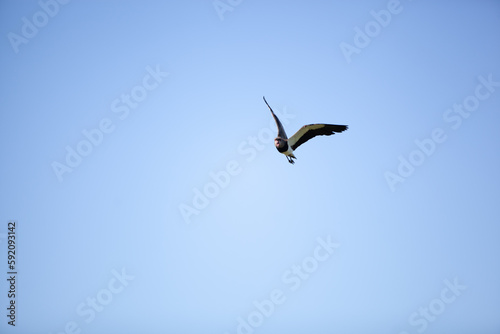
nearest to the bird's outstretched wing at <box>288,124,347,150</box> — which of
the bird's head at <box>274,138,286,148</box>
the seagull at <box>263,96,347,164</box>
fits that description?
the seagull at <box>263,96,347,164</box>

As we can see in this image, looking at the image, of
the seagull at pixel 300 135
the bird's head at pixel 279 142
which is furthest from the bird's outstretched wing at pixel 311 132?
the bird's head at pixel 279 142

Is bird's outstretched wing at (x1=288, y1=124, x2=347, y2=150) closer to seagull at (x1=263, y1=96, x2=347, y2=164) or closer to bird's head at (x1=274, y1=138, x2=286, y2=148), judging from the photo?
seagull at (x1=263, y1=96, x2=347, y2=164)

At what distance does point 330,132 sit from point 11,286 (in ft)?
54.1

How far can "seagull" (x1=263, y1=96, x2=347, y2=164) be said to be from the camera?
16812 millimetres

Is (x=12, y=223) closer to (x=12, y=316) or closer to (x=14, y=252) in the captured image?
(x=14, y=252)

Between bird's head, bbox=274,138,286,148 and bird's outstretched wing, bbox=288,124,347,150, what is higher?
bird's head, bbox=274,138,286,148

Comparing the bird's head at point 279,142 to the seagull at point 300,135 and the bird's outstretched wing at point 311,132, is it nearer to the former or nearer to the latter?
the seagull at point 300,135

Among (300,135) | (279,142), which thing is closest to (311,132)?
(300,135)

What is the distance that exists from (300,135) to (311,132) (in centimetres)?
55

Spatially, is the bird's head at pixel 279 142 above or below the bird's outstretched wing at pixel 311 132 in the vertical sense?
above

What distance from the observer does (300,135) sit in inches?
697

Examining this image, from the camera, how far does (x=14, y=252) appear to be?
18.8 meters

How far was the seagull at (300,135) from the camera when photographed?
16.8 meters

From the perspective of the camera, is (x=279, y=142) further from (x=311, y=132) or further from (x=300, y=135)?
(x=311, y=132)
